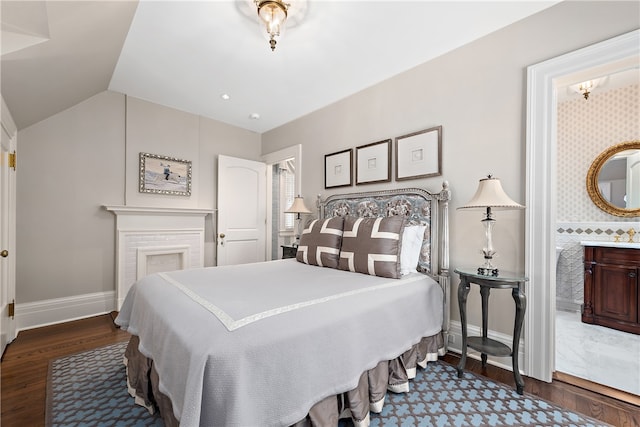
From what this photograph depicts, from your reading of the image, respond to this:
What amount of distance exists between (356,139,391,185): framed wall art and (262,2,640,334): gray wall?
0.13 meters

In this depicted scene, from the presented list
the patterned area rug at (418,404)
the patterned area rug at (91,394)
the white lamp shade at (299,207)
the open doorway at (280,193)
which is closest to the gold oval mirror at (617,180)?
the patterned area rug at (418,404)

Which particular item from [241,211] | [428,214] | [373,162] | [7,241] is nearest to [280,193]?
[241,211]

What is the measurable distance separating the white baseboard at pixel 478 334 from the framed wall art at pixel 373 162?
1559 millimetres

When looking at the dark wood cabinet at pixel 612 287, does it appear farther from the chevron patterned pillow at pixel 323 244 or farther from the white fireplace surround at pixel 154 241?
the white fireplace surround at pixel 154 241

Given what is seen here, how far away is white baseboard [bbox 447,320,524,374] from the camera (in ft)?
A: 6.91

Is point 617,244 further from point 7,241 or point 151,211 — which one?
point 7,241

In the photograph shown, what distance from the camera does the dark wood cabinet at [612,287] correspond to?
278 centimetres

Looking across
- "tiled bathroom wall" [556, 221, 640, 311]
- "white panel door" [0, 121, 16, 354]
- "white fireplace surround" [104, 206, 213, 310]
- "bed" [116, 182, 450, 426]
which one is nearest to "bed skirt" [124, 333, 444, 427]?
"bed" [116, 182, 450, 426]

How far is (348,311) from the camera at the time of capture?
4.78 ft

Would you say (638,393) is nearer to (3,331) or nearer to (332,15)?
(332,15)

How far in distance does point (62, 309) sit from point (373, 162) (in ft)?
12.5

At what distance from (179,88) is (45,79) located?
1.26m

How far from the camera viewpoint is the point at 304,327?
1243 millimetres

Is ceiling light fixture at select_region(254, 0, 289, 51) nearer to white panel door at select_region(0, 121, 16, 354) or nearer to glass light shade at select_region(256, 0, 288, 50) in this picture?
glass light shade at select_region(256, 0, 288, 50)
